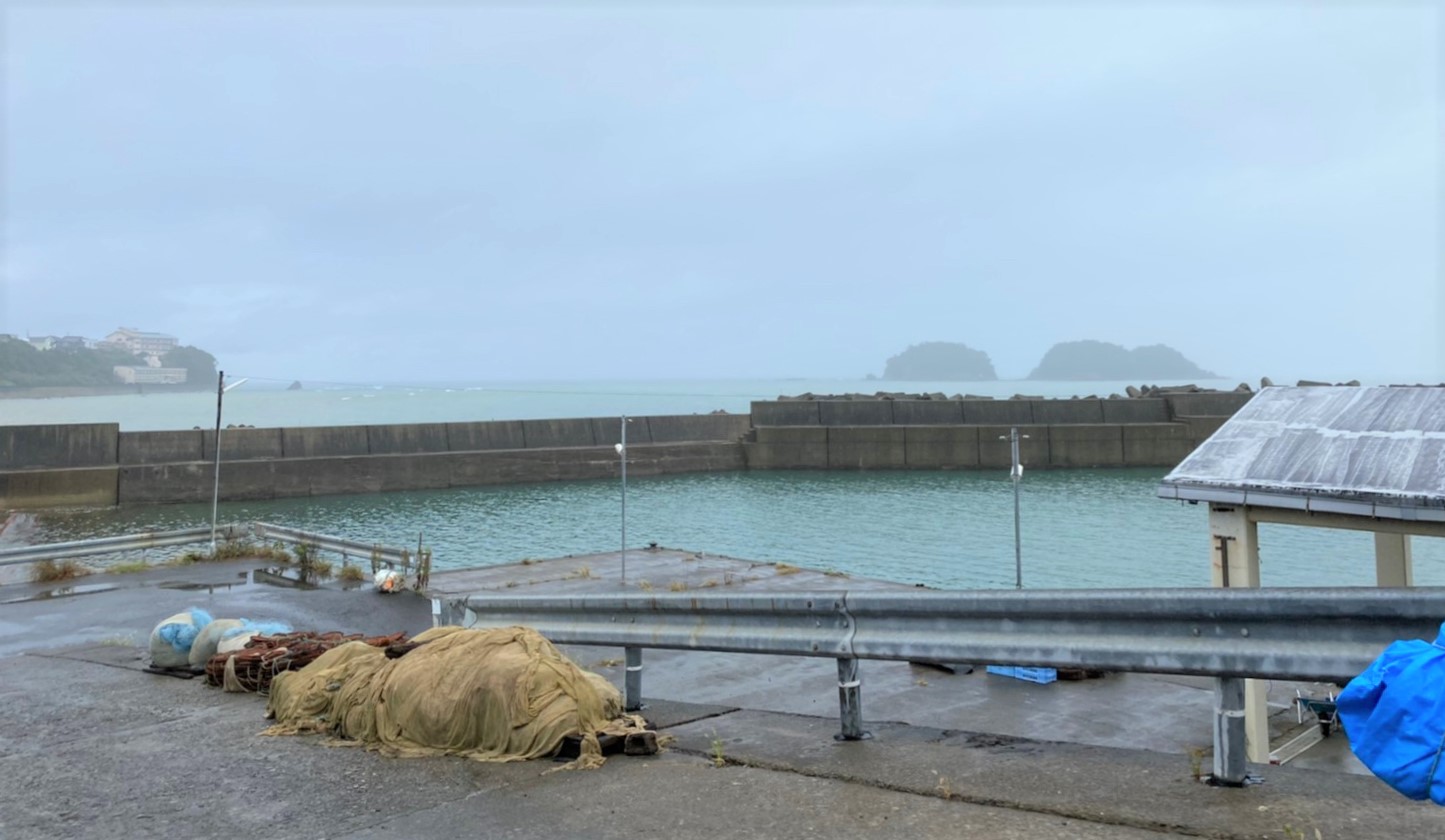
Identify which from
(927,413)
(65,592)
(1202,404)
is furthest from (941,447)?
(65,592)

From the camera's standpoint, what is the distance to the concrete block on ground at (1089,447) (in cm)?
5306

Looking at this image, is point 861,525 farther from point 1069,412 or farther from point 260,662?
point 260,662

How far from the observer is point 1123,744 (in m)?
7.55

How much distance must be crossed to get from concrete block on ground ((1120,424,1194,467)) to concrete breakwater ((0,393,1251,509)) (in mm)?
61

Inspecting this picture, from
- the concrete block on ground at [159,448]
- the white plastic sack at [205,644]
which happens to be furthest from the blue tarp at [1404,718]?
the concrete block on ground at [159,448]

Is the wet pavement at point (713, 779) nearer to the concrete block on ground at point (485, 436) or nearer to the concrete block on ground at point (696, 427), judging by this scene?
the concrete block on ground at point (485, 436)

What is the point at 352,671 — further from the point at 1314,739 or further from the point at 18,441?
the point at 18,441

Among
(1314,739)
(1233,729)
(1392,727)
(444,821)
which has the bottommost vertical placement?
(1314,739)

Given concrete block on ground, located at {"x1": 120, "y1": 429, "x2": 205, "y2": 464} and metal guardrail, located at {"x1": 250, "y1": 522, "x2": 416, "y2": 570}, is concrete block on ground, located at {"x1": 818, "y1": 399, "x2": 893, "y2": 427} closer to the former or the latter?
concrete block on ground, located at {"x1": 120, "y1": 429, "x2": 205, "y2": 464}

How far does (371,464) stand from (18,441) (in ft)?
41.8

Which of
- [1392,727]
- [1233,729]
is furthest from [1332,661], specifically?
[1392,727]

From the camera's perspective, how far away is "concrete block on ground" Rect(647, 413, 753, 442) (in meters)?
53.5

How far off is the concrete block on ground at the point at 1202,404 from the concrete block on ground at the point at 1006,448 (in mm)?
7476

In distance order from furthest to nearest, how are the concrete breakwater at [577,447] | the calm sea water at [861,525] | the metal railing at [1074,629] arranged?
1. the concrete breakwater at [577,447]
2. the calm sea water at [861,525]
3. the metal railing at [1074,629]
